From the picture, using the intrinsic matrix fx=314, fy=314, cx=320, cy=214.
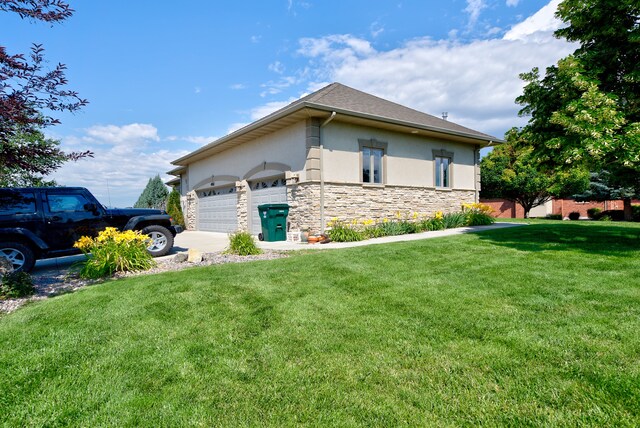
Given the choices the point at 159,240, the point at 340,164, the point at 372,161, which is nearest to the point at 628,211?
the point at 372,161

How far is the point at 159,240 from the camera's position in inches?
325

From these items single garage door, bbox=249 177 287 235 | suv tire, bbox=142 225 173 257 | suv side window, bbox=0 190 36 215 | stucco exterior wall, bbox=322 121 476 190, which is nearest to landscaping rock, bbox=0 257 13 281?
suv side window, bbox=0 190 36 215

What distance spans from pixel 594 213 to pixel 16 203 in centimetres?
3048

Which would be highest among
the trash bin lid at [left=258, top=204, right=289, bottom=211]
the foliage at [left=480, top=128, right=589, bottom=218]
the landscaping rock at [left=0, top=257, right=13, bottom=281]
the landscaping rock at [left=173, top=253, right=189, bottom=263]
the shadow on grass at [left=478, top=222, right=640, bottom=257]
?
the foliage at [left=480, top=128, right=589, bottom=218]

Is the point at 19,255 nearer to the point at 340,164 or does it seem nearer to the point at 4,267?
the point at 4,267

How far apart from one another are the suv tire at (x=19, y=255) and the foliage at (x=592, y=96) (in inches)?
432

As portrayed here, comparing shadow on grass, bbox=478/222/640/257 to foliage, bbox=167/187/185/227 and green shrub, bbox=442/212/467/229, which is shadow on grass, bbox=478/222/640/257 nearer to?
green shrub, bbox=442/212/467/229

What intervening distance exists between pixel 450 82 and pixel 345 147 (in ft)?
26.0

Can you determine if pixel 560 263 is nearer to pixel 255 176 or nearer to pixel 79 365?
pixel 79 365

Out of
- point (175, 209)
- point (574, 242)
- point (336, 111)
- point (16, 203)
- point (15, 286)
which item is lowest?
point (15, 286)

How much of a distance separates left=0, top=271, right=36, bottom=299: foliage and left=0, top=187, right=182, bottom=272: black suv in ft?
5.33

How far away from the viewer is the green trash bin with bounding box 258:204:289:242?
11195mm

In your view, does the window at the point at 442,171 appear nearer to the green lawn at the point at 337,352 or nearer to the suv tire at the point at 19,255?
the green lawn at the point at 337,352

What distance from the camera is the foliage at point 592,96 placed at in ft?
19.3
